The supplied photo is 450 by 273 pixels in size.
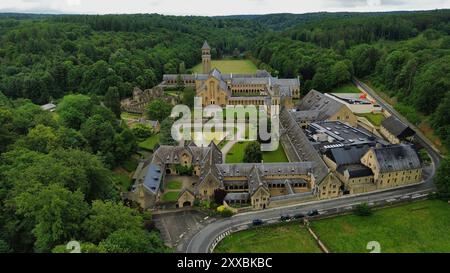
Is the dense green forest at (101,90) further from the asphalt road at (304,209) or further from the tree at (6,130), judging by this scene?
the asphalt road at (304,209)

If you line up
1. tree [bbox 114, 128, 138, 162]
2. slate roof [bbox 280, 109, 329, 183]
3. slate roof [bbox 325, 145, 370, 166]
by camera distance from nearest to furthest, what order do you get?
slate roof [bbox 280, 109, 329, 183] → slate roof [bbox 325, 145, 370, 166] → tree [bbox 114, 128, 138, 162]

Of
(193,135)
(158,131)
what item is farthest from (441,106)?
(158,131)

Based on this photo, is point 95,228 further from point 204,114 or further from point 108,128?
point 204,114

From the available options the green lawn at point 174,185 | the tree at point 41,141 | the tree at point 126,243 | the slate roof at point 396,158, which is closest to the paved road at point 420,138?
the slate roof at point 396,158

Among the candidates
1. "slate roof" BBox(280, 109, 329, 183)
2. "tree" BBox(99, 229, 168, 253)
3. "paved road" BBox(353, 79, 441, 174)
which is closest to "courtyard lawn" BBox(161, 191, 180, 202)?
"tree" BBox(99, 229, 168, 253)

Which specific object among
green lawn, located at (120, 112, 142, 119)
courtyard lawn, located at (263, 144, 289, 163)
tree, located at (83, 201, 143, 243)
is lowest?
courtyard lawn, located at (263, 144, 289, 163)

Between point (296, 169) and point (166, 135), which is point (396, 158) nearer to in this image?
point (296, 169)

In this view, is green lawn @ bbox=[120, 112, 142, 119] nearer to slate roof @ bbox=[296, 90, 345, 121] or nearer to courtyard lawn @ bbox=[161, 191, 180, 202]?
slate roof @ bbox=[296, 90, 345, 121]
